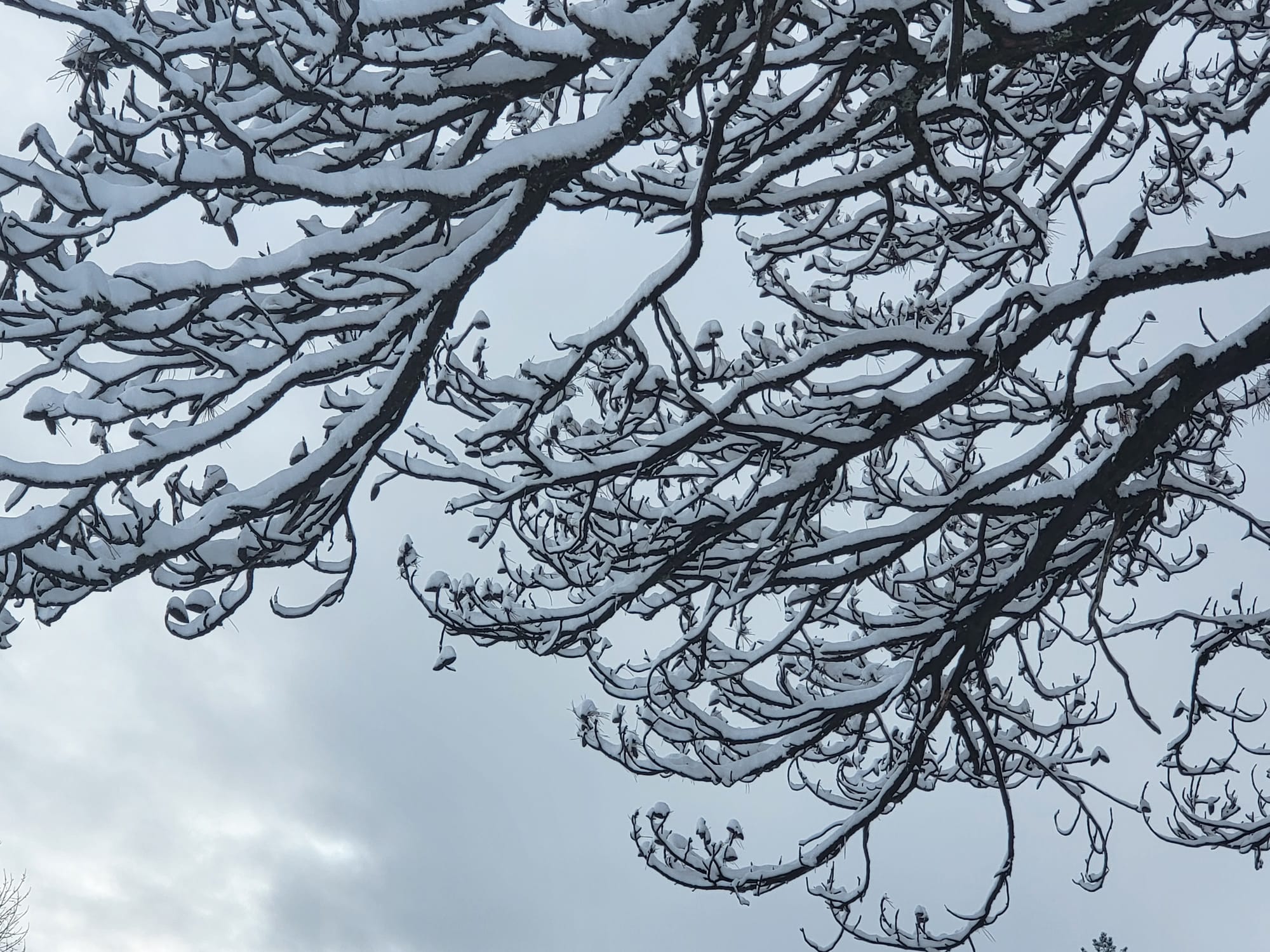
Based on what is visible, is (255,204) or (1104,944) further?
(1104,944)

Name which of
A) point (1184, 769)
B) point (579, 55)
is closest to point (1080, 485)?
point (1184, 769)

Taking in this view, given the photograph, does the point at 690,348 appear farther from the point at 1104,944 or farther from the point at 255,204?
the point at 1104,944

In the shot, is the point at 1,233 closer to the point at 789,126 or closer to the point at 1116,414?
the point at 789,126

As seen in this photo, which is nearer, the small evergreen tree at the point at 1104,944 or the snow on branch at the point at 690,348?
the snow on branch at the point at 690,348

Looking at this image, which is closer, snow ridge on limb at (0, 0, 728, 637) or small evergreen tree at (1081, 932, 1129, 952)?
snow ridge on limb at (0, 0, 728, 637)

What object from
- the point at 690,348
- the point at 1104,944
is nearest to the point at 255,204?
the point at 690,348

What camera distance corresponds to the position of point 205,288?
9.16 ft

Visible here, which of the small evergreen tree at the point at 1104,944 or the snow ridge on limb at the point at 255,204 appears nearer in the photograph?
the snow ridge on limb at the point at 255,204

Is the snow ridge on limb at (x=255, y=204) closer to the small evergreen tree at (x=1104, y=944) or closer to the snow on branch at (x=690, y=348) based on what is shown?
the snow on branch at (x=690, y=348)

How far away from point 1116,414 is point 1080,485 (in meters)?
0.44

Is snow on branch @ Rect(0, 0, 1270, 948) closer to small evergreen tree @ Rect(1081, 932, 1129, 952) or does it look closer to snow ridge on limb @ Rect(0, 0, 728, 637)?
snow ridge on limb @ Rect(0, 0, 728, 637)

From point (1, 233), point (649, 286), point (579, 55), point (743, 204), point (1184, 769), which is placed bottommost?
point (1184, 769)

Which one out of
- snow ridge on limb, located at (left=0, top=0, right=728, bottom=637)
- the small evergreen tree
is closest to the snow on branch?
snow ridge on limb, located at (left=0, top=0, right=728, bottom=637)

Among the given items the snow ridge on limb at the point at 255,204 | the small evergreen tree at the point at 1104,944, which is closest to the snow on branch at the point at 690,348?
the snow ridge on limb at the point at 255,204
